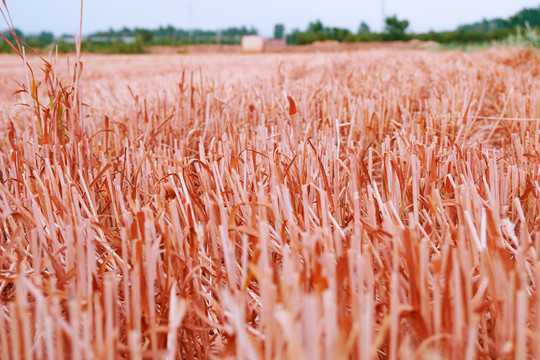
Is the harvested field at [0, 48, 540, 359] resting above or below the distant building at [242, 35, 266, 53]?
below

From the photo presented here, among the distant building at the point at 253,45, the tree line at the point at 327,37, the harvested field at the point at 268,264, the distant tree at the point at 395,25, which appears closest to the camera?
the harvested field at the point at 268,264

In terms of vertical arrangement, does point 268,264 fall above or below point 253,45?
below

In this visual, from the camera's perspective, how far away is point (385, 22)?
37.0 metres

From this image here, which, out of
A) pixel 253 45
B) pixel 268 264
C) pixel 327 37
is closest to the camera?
pixel 268 264

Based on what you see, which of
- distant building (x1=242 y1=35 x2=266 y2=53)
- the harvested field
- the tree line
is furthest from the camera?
the tree line

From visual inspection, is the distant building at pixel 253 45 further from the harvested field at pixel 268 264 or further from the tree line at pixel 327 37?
the harvested field at pixel 268 264

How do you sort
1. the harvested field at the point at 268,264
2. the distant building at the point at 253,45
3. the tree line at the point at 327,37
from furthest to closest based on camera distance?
the tree line at the point at 327,37
the distant building at the point at 253,45
the harvested field at the point at 268,264

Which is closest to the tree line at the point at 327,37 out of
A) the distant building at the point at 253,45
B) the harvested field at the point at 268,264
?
the distant building at the point at 253,45

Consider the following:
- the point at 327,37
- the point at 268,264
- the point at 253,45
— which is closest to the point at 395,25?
the point at 327,37

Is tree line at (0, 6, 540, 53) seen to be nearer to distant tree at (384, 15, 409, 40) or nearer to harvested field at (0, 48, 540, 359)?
distant tree at (384, 15, 409, 40)

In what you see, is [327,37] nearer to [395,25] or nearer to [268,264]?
[395,25]

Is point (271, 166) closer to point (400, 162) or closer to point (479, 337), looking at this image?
point (400, 162)

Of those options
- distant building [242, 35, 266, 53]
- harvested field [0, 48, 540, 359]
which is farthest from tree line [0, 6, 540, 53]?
harvested field [0, 48, 540, 359]

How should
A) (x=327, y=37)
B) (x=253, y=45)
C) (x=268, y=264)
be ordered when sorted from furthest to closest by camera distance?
1. (x=327, y=37)
2. (x=253, y=45)
3. (x=268, y=264)
